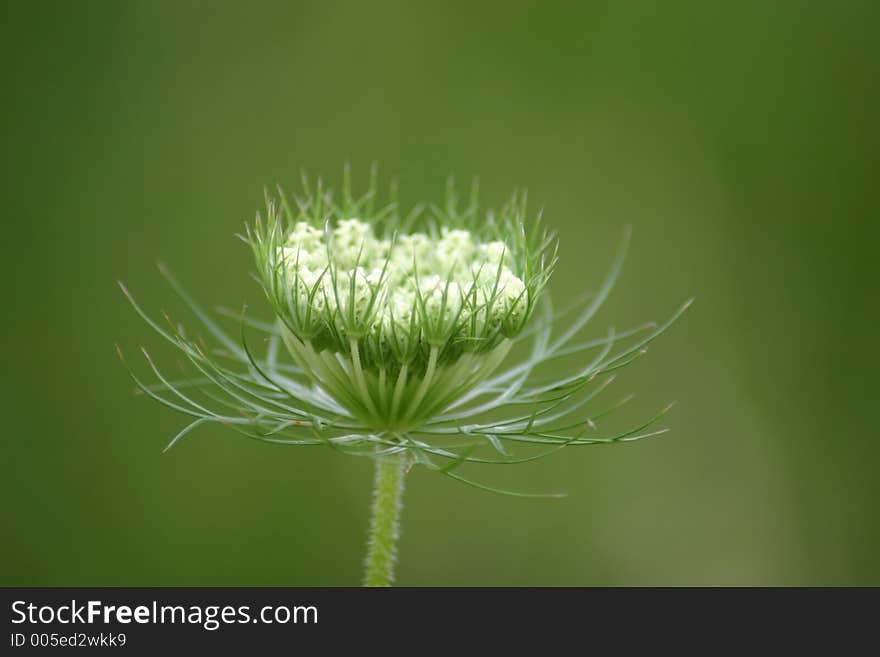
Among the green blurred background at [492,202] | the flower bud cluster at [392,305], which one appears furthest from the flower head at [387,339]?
the green blurred background at [492,202]

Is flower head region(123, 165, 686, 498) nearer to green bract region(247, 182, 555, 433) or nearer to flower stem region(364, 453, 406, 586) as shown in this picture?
green bract region(247, 182, 555, 433)

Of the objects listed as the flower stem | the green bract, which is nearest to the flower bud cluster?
the green bract

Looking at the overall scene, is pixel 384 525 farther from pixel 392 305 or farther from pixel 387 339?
pixel 392 305

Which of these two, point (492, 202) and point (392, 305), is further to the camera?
point (492, 202)

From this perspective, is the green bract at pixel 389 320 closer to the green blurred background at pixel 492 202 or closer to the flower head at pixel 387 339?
the flower head at pixel 387 339

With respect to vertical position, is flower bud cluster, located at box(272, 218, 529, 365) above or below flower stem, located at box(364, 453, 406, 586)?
above

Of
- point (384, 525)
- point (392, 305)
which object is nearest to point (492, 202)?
point (392, 305)
